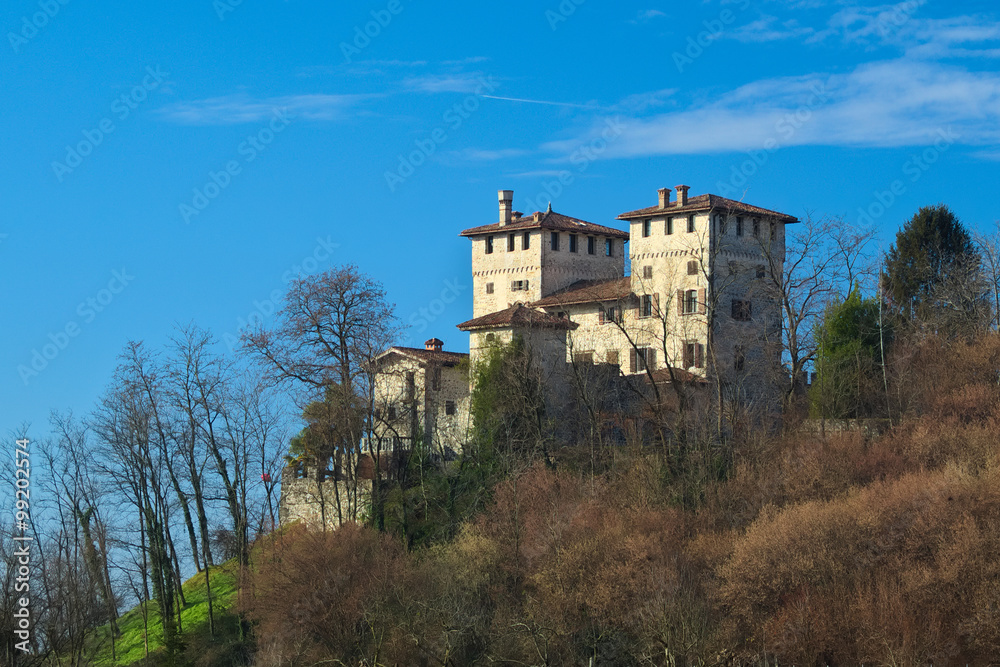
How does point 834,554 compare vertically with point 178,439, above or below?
below

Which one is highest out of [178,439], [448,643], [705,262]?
[705,262]

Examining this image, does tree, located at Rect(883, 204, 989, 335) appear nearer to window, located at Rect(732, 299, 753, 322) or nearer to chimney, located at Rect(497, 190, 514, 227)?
window, located at Rect(732, 299, 753, 322)

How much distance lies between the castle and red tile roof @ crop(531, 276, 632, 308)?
78 millimetres

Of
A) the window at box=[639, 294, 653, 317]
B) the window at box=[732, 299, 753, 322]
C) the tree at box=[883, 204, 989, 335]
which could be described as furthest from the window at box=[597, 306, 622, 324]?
the tree at box=[883, 204, 989, 335]

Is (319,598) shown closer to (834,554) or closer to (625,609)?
(625,609)

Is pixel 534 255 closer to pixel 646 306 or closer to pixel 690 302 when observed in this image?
pixel 646 306

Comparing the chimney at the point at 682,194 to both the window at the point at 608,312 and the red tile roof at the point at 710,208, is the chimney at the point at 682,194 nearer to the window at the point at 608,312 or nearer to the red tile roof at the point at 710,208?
the red tile roof at the point at 710,208

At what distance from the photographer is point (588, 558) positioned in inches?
1908

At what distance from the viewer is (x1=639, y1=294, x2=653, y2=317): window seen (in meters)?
64.9

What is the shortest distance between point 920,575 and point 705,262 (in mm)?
23034

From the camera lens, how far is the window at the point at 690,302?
210 ft

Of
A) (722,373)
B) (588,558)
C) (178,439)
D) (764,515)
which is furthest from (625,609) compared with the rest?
(178,439)

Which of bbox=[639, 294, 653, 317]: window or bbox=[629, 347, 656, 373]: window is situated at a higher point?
bbox=[639, 294, 653, 317]: window

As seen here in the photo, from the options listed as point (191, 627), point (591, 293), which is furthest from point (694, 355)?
point (191, 627)
